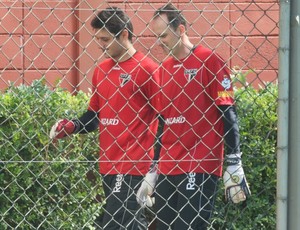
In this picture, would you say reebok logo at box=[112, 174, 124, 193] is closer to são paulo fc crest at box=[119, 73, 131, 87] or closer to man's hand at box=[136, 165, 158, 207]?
man's hand at box=[136, 165, 158, 207]

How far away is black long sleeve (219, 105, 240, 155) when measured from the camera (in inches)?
196

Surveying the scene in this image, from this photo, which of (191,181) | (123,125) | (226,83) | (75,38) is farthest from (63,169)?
(75,38)

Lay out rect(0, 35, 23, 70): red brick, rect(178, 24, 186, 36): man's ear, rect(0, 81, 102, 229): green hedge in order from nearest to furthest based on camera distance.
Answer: rect(178, 24, 186, 36): man's ear < rect(0, 81, 102, 229): green hedge < rect(0, 35, 23, 70): red brick

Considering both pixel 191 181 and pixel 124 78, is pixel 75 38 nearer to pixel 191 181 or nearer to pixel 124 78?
pixel 124 78

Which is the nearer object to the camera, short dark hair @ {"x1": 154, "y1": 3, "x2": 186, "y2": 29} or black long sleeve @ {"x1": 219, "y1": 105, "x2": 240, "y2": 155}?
black long sleeve @ {"x1": 219, "y1": 105, "x2": 240, "y2": 155}

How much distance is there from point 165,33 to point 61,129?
33.9 inches

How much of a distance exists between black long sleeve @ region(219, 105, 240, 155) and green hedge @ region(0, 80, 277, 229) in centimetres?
Answer: 63

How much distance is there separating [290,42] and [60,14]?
427 cm

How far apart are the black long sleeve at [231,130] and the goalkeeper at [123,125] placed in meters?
0.64

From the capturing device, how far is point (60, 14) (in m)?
7.89

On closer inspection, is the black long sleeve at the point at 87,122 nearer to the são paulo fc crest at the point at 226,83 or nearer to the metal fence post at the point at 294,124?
the são paulo fc crest at the point at 226,83

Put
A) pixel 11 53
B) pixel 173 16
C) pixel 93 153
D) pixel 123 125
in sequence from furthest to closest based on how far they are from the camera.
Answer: pixel 11 53 → pixel 93 153 → pixel 123 125 → pixel 173 16

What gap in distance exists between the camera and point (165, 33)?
5.27m

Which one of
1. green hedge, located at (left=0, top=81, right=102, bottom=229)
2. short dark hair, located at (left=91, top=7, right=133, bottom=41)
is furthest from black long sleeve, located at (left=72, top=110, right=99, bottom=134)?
short dark hair, located at (left=91, top=7, right=133, bottom=41)
